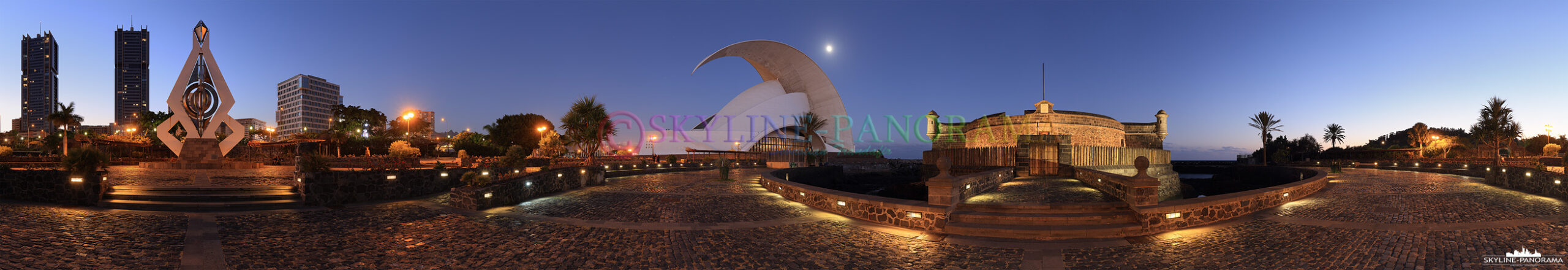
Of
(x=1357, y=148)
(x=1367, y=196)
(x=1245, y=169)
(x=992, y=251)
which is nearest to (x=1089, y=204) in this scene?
(x=992, y=251)

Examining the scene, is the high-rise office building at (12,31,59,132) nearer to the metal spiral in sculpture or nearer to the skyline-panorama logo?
the metal spiral in sculpture

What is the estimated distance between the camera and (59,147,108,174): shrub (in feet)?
35.2

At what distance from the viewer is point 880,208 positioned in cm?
894

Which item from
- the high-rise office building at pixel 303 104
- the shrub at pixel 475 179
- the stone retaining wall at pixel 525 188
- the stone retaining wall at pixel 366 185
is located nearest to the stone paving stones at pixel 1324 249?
the stone retaining wall at pixel 525 188

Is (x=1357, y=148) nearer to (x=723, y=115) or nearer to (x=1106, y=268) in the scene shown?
(x=723, y=115)

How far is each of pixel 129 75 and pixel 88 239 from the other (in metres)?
283

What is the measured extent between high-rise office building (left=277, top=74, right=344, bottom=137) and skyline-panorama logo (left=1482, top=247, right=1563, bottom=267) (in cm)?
20954

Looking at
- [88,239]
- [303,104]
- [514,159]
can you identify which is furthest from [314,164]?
[303,104]

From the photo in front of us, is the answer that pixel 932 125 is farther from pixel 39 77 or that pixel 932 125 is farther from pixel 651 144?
pixel 39 77

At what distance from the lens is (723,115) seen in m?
54.4

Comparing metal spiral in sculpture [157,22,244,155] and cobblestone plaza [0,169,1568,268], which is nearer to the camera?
cobblestone plaza [0,169,1568,268]

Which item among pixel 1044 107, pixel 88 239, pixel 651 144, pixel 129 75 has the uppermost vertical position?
pixel 129 75

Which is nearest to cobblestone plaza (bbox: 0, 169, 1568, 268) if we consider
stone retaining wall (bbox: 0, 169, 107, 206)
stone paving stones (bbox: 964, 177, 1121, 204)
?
stone retaining wall (bbox: 0, 169, 107, 206)

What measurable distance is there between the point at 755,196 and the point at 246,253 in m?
8.90
